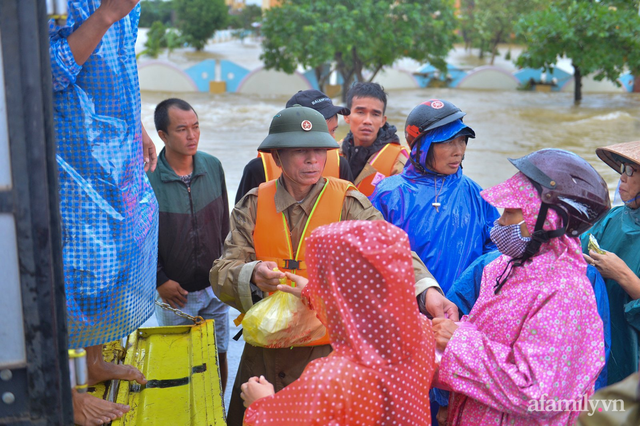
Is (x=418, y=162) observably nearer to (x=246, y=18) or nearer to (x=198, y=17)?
(x=198, y=17)

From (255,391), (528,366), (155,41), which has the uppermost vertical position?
(155,41)

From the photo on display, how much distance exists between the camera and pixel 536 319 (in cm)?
198

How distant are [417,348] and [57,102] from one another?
61.7 inches

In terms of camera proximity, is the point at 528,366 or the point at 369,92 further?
the point at 369,92

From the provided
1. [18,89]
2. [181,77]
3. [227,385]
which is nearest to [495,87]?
[181,77]

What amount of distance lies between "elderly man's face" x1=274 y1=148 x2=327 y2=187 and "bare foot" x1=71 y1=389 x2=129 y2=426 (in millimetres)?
1239

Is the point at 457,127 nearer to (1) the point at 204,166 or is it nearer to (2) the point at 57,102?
(1) the point at 204,166

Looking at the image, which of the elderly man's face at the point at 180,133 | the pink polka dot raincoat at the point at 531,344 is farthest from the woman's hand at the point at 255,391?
the elderly man's face at the point at 180,133

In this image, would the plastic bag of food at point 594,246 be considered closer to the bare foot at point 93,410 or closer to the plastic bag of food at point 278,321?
the plastic bag of food at point 278,321

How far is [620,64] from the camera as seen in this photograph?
22656 mm

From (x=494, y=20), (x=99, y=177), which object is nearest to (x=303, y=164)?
(x=99, y=177)

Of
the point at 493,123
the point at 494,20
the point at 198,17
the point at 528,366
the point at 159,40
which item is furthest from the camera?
the point at 198,17

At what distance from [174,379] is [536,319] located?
1736 mm

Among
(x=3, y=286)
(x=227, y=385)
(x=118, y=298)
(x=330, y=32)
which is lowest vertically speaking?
(x=227, y=385)
